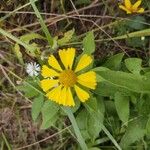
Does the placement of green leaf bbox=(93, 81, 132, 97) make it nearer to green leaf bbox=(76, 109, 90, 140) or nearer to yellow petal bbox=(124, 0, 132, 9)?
green leaf bbox=(76, 109, 90, 140)

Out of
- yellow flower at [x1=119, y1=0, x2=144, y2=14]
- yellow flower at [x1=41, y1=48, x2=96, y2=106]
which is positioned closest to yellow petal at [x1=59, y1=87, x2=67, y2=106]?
yellow flower at [x1=41, y1=48, x2=96, y2=106]

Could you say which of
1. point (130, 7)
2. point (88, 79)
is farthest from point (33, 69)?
point (130, 7)

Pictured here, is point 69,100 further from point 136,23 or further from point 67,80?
point 136,23

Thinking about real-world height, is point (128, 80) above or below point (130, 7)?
below

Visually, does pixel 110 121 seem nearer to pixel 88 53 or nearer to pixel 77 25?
pixel 88 53

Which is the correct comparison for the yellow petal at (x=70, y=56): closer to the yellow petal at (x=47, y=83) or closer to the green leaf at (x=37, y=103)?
the yellow petal at (x=47, y=83)

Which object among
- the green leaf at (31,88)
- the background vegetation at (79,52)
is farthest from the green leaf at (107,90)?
the green leaf at (31,88)
